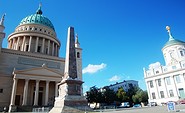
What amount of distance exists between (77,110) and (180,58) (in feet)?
138

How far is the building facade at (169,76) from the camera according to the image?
3838 centimetres

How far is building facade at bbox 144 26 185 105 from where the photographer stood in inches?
1511

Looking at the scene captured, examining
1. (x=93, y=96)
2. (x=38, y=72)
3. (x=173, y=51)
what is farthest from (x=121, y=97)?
(x=38, y=72)

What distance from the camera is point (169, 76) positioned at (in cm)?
4072

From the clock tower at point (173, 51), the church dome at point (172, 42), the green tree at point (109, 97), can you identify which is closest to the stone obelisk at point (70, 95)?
the green tree at point (109, 97)

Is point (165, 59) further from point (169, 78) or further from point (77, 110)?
point (77, 110)

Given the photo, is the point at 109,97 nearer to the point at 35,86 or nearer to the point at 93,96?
the point at 93,96

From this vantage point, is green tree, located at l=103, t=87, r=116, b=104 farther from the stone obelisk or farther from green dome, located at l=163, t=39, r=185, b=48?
the stone obelisk

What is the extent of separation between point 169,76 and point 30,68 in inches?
1454

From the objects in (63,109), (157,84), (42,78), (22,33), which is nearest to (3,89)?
(42,78)

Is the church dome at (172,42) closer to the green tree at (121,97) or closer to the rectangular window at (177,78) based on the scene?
the rectangular window at (177,78)

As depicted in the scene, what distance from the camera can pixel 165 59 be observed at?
48.4m

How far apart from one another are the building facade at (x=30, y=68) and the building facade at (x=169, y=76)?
22365 mm

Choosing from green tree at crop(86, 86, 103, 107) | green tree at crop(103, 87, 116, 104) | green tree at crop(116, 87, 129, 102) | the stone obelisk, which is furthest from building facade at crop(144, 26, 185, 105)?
the stone obelisk
